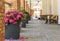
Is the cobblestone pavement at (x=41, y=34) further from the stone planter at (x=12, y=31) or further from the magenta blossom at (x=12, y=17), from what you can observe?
the magenta blossom at (x=12, y=17)

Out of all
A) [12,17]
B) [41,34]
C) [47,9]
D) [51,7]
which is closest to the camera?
[12,17]

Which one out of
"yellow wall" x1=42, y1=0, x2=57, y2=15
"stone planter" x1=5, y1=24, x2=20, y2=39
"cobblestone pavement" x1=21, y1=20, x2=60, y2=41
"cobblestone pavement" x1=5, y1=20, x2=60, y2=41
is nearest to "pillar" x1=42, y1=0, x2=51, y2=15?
"yellow wall" x1=42, y1=0, x2=57, y2=15

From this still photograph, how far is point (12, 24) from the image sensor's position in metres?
4.54

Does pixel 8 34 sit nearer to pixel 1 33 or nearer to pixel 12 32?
pixel 12 32

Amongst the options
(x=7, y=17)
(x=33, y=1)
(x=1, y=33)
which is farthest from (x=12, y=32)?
(x=33, y=1)

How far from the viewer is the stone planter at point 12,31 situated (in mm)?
4520

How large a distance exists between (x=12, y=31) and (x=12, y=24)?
0.19 metres

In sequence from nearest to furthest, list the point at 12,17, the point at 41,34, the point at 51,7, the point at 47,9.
A: the point at 12,17 < the point at 41,34 < the point at 51,7 < the point at 47,9

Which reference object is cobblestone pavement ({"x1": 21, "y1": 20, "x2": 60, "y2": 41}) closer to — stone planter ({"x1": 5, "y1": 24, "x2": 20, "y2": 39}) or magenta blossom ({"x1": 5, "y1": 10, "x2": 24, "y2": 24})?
stone planter ({"x1": 5, "y1": 24, "x2": 20, "y2": 39})

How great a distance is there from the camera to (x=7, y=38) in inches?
179

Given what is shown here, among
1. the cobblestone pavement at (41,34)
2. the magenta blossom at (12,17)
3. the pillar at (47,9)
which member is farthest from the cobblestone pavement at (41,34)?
the pillar at (47,9)

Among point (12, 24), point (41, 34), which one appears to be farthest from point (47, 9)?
point (12, 24)

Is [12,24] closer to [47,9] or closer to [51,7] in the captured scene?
[51,7]

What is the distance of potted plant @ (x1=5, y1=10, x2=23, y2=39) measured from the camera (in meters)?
4.45
